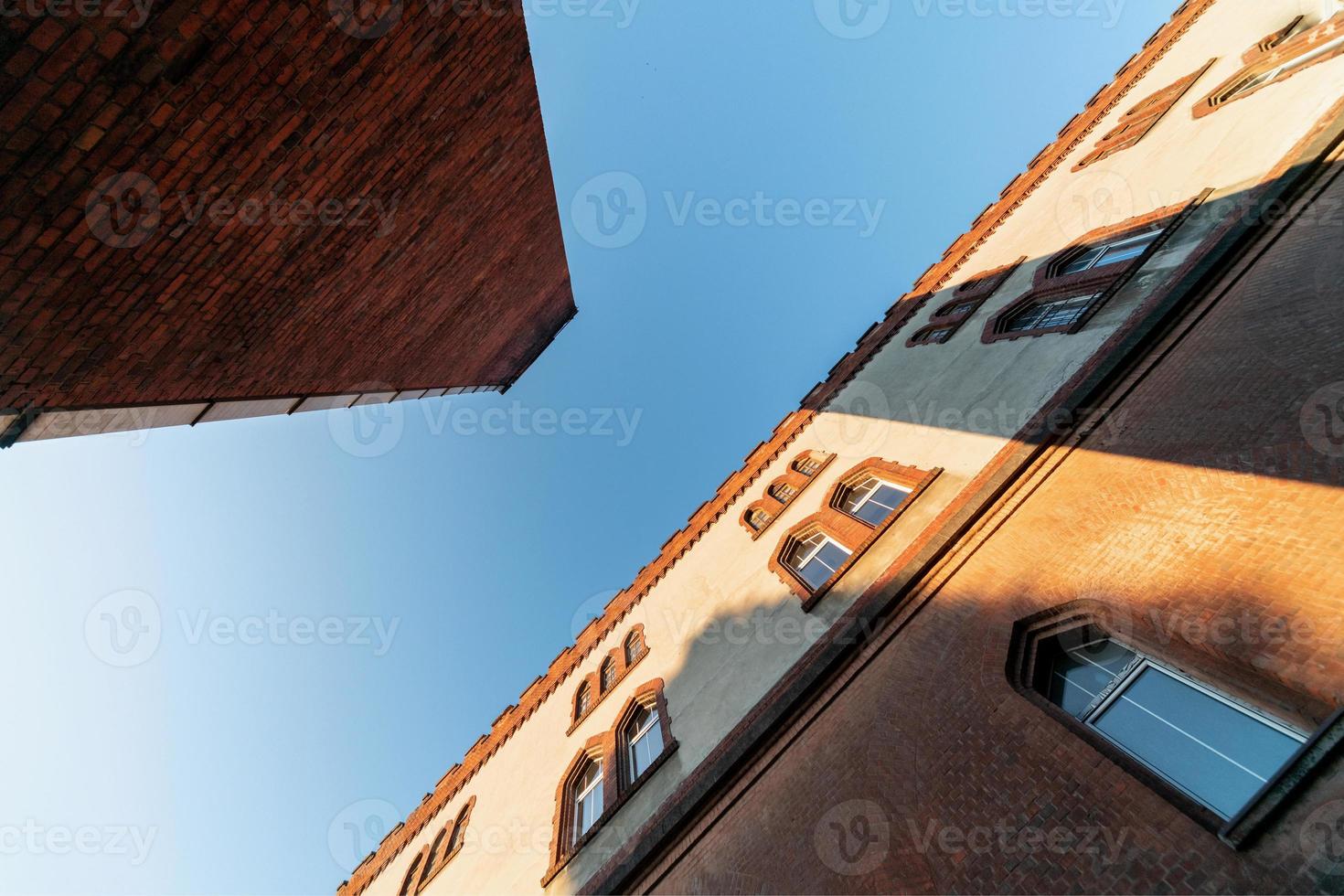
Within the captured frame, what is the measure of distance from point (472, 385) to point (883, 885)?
13.4 metres

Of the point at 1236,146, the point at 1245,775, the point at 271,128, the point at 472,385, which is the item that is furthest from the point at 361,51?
the point at 1236,146

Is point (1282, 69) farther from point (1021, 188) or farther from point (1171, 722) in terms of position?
point (1171, 722)

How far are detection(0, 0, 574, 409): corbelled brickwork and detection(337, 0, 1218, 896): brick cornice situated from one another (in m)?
9.27

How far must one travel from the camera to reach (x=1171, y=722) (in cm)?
492

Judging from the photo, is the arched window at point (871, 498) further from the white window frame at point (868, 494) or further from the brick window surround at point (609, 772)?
the brick window surround at point (609, 772)

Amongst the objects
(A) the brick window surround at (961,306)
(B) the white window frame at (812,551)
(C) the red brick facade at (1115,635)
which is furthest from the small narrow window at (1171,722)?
(A) the brick window surround at (961,306)

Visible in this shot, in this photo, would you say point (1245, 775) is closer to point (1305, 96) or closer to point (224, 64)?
point (224, 64)

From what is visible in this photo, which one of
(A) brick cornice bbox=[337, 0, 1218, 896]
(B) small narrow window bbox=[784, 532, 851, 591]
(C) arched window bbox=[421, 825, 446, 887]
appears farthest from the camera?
(A) brick cornice bbox=[337, 0, 1218, 896]

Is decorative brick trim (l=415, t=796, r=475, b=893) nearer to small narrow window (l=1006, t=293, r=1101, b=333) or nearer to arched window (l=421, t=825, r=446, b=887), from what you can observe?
arched window (l=421, t=825, r=446, b=887)

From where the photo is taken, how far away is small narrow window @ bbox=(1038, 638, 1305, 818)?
4.34 metres

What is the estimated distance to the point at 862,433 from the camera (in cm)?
1329

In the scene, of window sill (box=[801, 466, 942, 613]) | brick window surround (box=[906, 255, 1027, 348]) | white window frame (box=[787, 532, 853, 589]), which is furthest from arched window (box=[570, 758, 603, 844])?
brick window surround (box=[906, 255, 1027, 348])

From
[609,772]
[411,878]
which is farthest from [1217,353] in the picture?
[411,878]

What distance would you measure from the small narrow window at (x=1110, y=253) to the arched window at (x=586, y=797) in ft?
40.9
